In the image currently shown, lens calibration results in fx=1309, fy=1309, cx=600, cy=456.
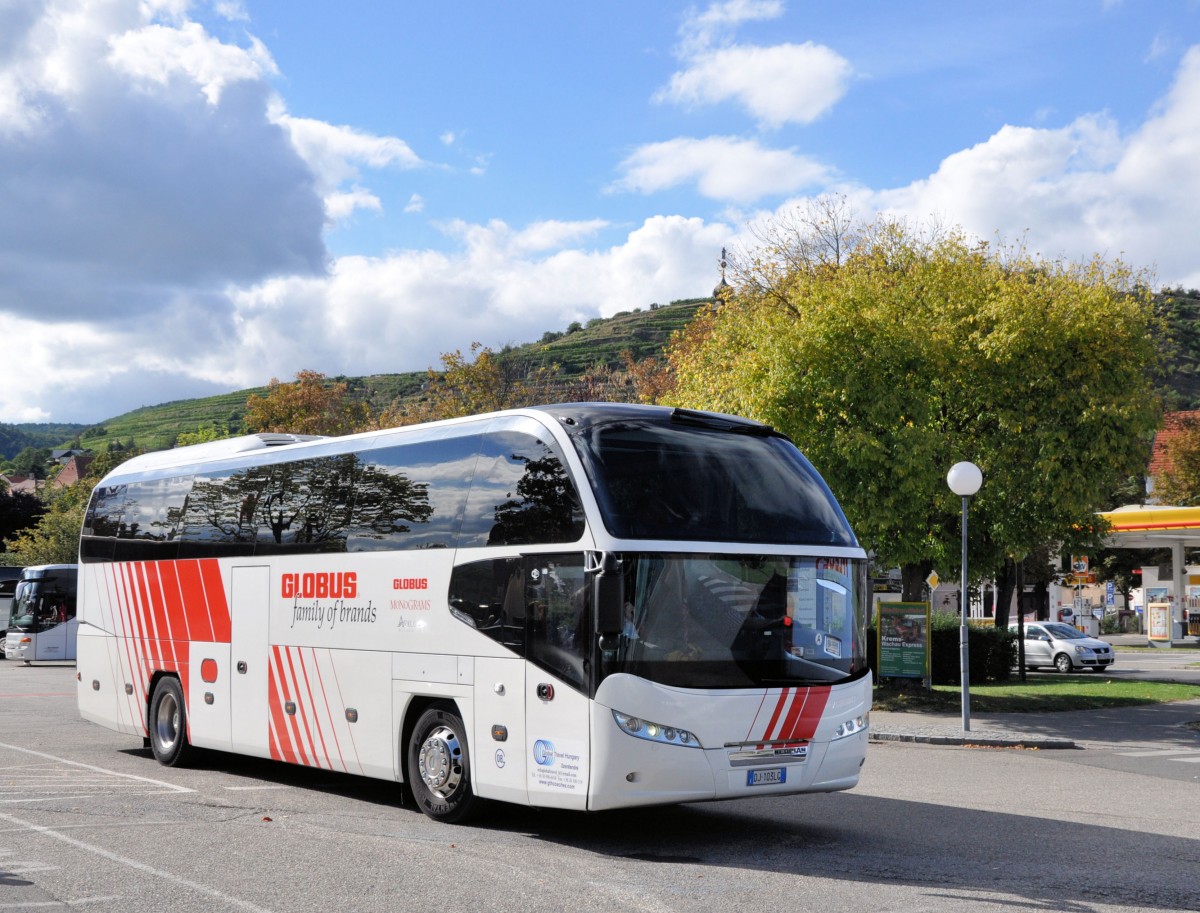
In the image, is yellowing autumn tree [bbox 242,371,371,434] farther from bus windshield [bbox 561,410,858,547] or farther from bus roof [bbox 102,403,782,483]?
bus windshield [bbox 561,410,858,547]

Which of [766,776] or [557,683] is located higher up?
[557,683]

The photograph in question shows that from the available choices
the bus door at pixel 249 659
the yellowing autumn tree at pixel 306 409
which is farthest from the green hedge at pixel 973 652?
the yellowing autumn tree at pixel 306 409

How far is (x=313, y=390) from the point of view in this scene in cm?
6869

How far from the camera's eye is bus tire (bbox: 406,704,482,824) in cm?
1042

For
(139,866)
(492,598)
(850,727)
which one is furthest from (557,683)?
(139,866)

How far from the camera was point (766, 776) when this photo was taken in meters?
9.63

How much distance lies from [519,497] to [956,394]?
1536cm

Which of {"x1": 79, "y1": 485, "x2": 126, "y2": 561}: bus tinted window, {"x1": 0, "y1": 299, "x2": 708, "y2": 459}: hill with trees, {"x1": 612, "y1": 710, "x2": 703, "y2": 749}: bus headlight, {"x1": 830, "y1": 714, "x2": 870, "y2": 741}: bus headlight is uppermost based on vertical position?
{"x1": 0, "y1": 299, "x2": 708, "y2": 459}: hill with trees

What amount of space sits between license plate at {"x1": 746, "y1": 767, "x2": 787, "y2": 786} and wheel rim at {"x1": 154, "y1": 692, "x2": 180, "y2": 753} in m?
7.78

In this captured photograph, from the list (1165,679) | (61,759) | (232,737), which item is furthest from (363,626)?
(1165,679)

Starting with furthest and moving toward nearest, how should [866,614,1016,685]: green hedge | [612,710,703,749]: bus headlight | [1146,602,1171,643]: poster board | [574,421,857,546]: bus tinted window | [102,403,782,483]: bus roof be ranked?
[1146,602,1171,643]: poster board → [866,614,1016,685]: green hedge → [102,403,782,483]: bus roof → [574,421,857,546]: bus tinted window → [612,710,703,749]: bus headlight

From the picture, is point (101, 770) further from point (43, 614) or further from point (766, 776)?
point (43, 614)

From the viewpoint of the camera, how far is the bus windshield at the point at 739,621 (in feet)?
30.5

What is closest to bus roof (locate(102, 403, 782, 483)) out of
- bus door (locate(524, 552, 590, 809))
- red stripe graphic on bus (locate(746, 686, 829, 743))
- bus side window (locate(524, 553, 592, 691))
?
bus side window (locate(524, 553, 592, 691))
